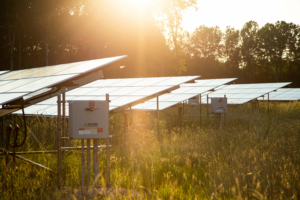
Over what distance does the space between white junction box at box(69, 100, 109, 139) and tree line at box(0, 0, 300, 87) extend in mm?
24658

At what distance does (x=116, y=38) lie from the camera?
117ft

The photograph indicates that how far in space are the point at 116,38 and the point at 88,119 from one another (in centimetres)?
3256

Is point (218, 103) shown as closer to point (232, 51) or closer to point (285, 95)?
point (285, 95)

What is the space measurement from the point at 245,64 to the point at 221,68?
4.88m

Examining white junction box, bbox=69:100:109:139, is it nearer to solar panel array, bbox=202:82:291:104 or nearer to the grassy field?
the grassy field

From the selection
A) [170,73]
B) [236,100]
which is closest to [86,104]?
[236,100]

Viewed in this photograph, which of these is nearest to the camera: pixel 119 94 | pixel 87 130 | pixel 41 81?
pixel 87 130

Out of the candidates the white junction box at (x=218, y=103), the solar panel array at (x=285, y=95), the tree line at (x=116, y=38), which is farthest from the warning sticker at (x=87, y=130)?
the solar panel array at (x=285, y=95)

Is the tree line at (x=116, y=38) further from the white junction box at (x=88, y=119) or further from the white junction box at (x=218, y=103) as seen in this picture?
the white junction box at (x=88, y=119)

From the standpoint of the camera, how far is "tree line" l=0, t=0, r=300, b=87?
92.7ft

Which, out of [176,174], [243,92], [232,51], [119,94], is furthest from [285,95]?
[232,51]

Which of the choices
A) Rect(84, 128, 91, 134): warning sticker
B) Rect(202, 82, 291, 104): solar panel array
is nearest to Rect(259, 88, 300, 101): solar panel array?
Rect(202, 82, 291, 104): solar panel array

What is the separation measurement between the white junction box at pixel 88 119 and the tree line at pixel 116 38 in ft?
80.9

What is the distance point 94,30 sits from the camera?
33438mm
